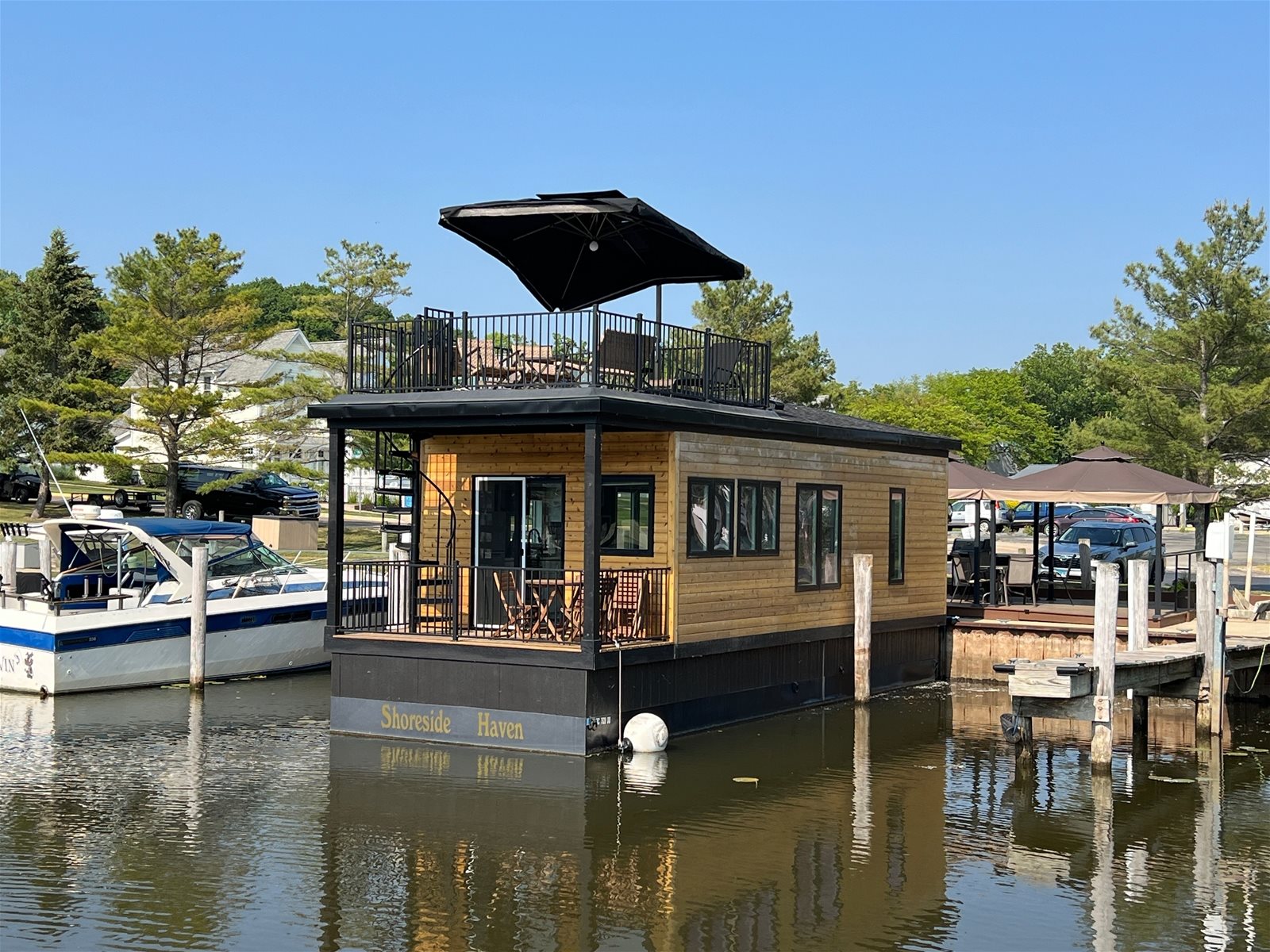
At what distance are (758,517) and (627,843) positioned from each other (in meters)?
7.01

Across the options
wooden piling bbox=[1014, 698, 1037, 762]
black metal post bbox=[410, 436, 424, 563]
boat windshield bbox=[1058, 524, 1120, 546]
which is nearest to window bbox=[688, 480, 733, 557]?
black metal post bbox=[410, 436, 424, 563]

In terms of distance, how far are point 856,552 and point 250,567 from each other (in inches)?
417

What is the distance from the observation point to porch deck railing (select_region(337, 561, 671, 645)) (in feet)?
57.2

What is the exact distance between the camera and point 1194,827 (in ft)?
47.4

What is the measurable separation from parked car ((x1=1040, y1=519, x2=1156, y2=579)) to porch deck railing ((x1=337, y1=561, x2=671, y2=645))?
51.4 feet

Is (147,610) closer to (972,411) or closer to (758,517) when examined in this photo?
(758,517)

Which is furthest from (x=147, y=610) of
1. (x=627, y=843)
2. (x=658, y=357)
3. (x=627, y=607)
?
(x=627, y=843)

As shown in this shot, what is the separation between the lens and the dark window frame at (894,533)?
23.1 meters

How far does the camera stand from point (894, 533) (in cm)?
2338

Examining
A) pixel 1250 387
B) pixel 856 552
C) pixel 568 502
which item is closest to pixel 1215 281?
pixel 1250 387

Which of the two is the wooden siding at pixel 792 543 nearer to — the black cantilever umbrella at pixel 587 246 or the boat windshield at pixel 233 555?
the black cantilever umbrella at pixel 587 246

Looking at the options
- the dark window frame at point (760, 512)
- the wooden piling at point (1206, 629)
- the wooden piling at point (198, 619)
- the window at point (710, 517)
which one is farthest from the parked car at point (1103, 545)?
the wooden piling at point (198, 619)

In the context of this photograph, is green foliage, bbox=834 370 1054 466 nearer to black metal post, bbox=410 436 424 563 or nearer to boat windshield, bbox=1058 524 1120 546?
boat windshield, bbox=1058 524 1120 546

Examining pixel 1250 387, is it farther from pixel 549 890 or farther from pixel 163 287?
pixel 549 890
